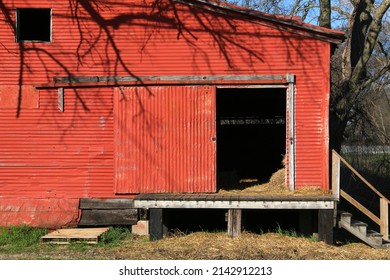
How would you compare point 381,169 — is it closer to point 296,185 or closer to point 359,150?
point 359,150

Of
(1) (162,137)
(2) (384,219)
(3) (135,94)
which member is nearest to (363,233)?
(2) (384,219)

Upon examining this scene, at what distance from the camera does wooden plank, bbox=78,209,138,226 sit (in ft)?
40.9

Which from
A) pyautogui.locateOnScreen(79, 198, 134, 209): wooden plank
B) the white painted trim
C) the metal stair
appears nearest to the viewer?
the metal stair

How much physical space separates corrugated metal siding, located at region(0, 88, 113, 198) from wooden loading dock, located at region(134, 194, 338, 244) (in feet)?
4.95

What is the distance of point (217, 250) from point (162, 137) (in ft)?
9.94

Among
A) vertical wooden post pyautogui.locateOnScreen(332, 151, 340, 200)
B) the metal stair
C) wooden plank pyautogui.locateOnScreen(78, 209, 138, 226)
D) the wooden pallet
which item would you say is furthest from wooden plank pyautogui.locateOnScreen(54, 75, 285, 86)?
the wooden pallet

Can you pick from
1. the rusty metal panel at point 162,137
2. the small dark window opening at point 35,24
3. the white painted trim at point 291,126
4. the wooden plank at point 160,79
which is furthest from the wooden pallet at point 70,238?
the small dark window opening at point 35,24

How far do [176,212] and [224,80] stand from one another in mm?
3640

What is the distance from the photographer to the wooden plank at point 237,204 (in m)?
11.2

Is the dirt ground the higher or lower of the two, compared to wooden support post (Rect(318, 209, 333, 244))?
lower

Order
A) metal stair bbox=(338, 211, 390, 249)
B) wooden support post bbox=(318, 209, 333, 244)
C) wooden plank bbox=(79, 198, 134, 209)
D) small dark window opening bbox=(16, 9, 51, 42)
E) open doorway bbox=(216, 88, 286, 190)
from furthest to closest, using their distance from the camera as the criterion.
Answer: open doorway bbox=(216, 88, 286, 190) → small dark window opening bbox=(16, 9, 51, 42) → wooden plank bbox=(79, 198, 134, 209) → metal stair bbox=(338, 211, 390, 249) → wooden support post bbox=(318, 209, 333, 244)

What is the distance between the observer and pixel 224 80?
12.4 m

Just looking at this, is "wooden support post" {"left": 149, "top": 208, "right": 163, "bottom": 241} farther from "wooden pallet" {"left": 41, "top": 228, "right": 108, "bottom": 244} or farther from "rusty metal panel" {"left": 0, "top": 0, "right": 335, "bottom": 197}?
"rusty metal panel" {"left": 0, "top": 0, "right": 335, "bottom": 197}

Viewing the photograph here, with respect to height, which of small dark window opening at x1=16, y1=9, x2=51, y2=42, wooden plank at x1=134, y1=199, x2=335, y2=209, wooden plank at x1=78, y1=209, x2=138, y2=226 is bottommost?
wooden plank at x1=78, y1=209, x2=138, y2=226
